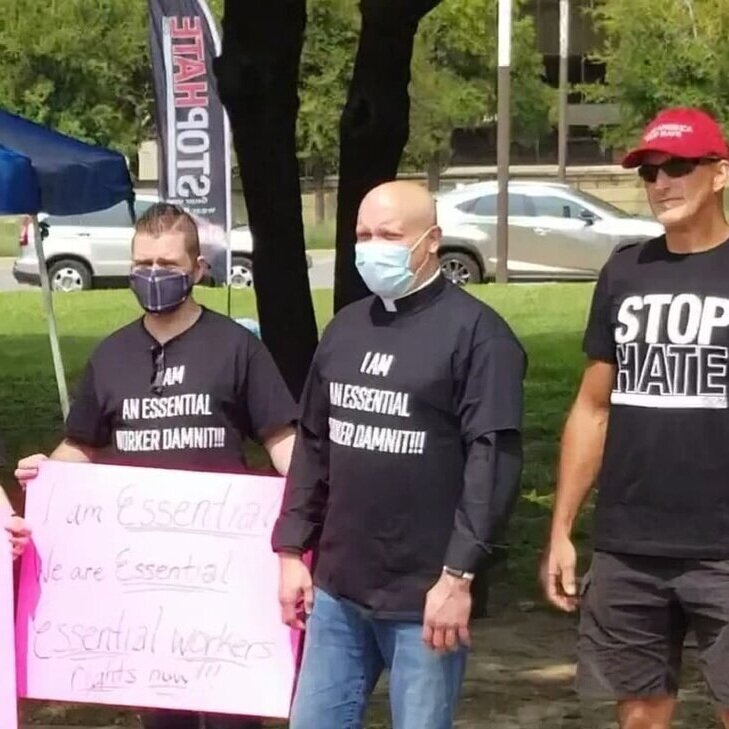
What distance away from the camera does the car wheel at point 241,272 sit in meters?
23.9

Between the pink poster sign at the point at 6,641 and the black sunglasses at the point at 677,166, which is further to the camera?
the pink poster sign at the point at 6,641

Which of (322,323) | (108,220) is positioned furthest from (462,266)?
(322,323)

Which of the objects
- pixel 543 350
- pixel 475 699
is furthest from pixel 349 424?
pixel 543 350

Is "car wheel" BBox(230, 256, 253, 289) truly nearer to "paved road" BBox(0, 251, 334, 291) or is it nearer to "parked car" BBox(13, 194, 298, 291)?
"parked car" BBox(13, 194, 298, 291)

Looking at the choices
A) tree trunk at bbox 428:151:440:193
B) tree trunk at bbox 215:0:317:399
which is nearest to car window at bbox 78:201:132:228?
tree trunk at bbox 215:0:317:399

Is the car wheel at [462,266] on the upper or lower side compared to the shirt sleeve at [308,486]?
lower

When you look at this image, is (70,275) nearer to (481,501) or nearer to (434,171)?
(434,171)

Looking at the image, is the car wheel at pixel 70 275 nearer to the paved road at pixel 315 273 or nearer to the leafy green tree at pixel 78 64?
the paved road at pixel 315 273

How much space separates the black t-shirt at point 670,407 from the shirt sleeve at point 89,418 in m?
1.34

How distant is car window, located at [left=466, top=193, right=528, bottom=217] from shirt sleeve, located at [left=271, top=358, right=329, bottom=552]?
22856 millimetres

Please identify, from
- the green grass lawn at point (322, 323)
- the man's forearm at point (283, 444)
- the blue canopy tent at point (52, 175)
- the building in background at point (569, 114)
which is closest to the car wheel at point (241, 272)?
the green grass lawn at point (322, 323)

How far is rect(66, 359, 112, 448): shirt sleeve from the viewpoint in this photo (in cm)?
448

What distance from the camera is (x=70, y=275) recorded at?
25.8 metres

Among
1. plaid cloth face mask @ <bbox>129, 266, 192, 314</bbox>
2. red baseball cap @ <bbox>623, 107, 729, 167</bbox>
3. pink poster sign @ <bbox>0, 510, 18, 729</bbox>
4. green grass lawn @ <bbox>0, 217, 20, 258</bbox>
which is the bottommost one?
green grass lawn @ <bbox>0, 217, 20, 258</bbox>
